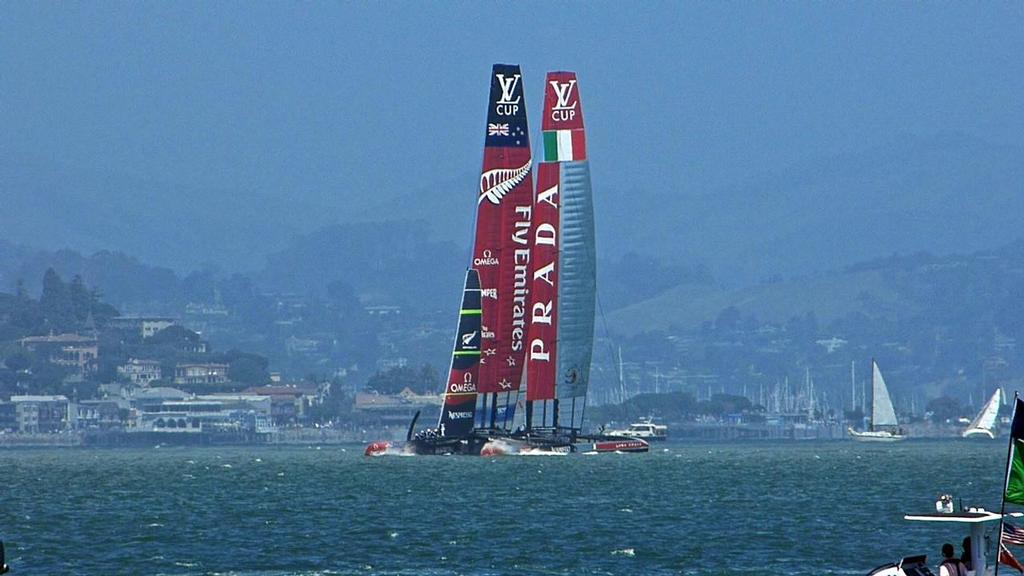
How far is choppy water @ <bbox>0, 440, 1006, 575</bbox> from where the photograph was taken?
7925cm

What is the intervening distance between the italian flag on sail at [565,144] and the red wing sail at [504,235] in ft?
11.5

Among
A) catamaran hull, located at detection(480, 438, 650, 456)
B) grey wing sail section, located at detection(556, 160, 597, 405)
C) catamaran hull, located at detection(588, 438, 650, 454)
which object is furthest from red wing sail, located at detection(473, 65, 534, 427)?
catamaran hull, located at detection(588, 438, 650, 454)

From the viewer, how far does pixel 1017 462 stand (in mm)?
56125

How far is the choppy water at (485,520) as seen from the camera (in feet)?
260

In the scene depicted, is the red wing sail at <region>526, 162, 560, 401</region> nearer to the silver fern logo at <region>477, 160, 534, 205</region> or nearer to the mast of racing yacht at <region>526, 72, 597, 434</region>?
the mast of racing yacht at <region>526, 72, 597, 434</region>

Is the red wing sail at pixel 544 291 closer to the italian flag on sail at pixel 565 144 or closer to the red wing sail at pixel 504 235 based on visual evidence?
the red wing sail at pixel 504 235

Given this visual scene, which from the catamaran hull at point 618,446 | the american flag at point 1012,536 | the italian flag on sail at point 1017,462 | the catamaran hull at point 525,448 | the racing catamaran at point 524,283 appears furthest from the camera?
the catamaran hull at point 618,446

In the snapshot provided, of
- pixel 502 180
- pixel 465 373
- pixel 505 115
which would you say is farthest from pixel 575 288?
pixel 505 115

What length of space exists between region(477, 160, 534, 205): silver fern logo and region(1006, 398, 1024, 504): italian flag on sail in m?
124

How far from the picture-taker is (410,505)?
111 m

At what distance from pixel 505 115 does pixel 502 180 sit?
16.2 feet

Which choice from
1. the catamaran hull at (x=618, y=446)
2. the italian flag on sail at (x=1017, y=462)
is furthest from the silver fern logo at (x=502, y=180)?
the italian flag on sail at (x=1017, y=462)

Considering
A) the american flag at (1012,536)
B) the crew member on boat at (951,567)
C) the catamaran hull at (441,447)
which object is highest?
the catamaran hull at (441,447)

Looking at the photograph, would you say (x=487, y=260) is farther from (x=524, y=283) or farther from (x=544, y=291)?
(x=544, y=291)
